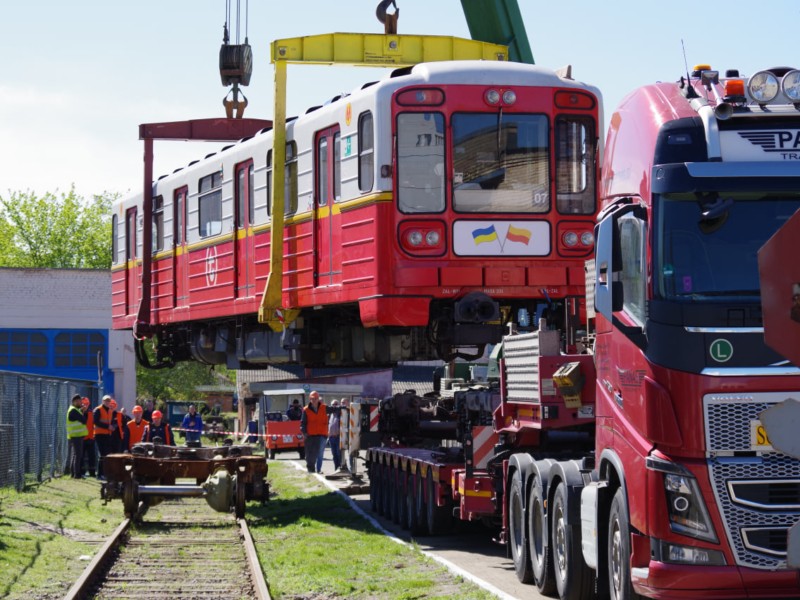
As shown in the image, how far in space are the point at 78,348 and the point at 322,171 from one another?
38823 millimetres

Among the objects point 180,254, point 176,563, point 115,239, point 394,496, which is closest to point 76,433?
point 115,239

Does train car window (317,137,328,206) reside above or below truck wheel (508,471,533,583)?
above

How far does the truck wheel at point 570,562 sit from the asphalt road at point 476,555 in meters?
0.46

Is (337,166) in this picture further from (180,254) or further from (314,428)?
(314,428)

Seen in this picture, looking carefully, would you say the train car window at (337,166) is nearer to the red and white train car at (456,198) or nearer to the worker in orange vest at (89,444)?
the red and white train car at (456,198)

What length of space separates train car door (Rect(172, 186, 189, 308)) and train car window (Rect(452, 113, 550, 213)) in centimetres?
763

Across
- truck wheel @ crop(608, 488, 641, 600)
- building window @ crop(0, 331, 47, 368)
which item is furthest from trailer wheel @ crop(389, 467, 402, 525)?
building window @ crop(0, 331, 47, 368)

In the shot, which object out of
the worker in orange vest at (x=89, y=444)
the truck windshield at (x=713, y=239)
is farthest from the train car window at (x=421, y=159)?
the worker in orange vest at (x=89, y=444)

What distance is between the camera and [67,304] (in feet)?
179

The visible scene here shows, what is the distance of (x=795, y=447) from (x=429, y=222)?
1054cm

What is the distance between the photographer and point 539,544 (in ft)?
38.1

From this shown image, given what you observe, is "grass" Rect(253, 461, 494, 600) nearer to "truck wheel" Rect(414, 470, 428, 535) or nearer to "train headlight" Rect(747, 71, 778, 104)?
"truck wheel" Rect(414, 470, 428, 535)

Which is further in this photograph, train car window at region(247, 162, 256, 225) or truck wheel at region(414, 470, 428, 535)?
train car window at region(247, 162, 256, 225)

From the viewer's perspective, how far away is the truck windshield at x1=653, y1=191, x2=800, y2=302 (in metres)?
8.27
